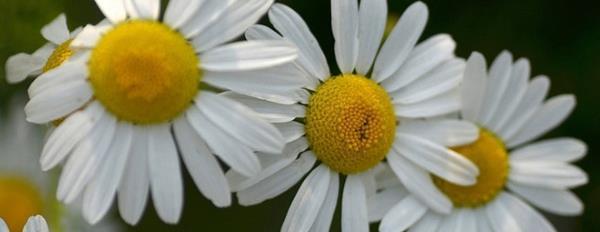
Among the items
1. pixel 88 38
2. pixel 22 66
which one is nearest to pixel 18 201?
pixel 22 66

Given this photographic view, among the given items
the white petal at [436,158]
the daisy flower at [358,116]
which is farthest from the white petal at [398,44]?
the white petal at [436,158]

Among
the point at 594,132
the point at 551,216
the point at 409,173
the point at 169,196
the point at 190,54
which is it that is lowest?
the point at 551,216

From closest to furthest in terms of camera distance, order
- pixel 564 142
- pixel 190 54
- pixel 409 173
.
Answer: pixel 190 54
pixel 409 173
pixel 564 142

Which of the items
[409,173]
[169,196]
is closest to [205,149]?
[169,196]

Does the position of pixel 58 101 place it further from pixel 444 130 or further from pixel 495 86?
pixel 495 86

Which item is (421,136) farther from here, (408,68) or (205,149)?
(205,149)

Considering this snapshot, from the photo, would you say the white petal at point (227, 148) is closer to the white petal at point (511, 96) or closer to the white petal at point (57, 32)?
the white petal at point (57, 32)
